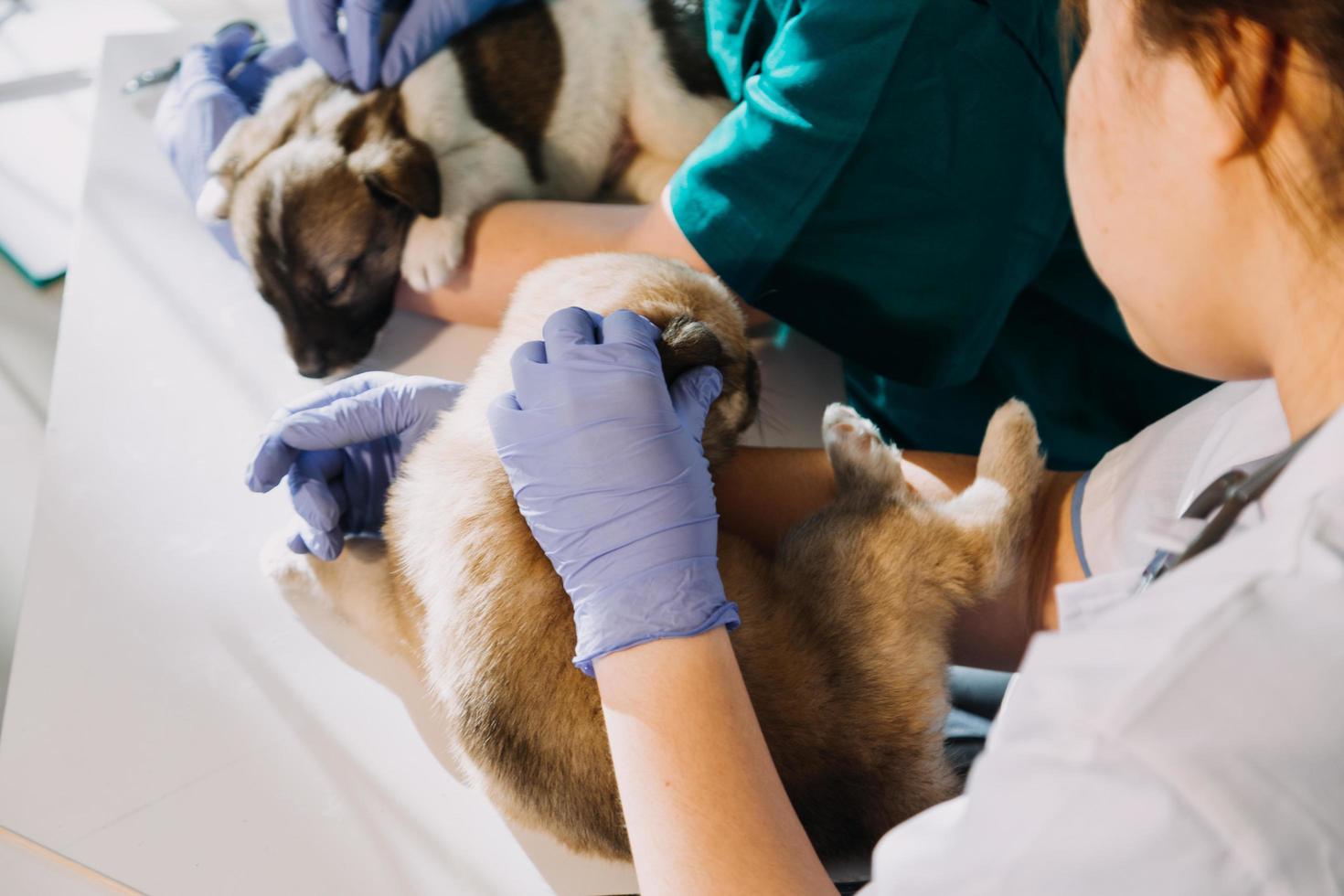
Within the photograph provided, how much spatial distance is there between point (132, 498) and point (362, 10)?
0.94m

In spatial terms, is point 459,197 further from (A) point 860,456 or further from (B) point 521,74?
(A) point 860,456

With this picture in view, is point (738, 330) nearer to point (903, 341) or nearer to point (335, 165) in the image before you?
point (903, 341)

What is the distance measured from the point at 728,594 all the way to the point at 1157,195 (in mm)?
683

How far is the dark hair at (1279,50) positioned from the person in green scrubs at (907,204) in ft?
2.01

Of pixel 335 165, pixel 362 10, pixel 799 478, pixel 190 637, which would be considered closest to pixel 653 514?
pixel 799 478

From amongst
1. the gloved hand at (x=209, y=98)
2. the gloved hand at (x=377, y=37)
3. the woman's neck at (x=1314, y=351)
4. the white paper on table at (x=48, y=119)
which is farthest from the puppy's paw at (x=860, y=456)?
the white paper on table at (x=48, y=119)

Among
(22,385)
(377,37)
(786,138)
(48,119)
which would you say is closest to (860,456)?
(786,138)

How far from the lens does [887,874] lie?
0.63 m

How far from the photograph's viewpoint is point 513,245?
1666 mm

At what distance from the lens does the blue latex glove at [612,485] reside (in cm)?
100

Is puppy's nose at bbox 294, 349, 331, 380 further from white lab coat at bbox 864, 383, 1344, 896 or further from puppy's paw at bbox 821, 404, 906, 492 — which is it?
white lab coat at bbox 864, 383, 1344, 896

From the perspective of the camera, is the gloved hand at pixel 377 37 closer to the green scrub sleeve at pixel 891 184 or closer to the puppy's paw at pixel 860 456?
the green scrub sleeve at pixel 891 184

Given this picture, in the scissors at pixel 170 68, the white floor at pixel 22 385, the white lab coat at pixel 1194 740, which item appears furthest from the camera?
the white floor at pixel 22 385

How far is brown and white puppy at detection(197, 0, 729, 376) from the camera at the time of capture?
1653 millimetres
